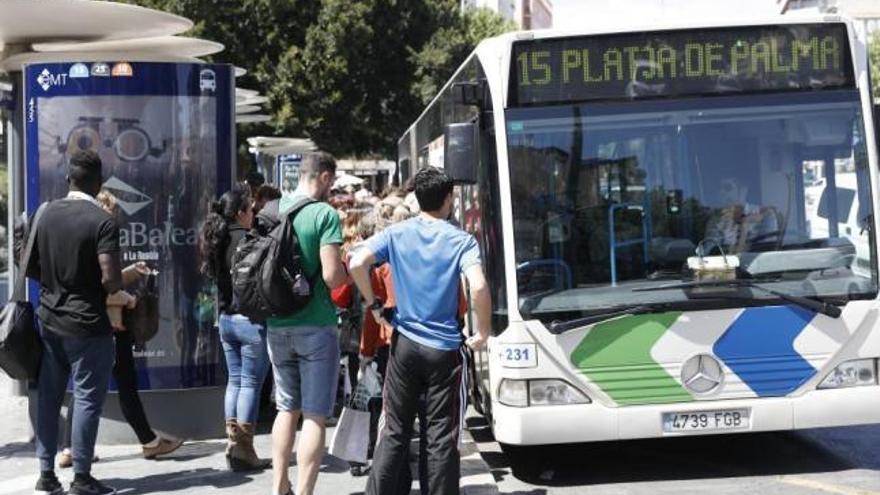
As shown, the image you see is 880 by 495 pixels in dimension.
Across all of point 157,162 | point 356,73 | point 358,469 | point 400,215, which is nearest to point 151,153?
point 157,162

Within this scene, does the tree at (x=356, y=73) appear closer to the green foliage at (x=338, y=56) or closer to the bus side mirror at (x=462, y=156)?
the green foliage at (x=338, y=56)

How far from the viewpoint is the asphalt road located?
24.0ft

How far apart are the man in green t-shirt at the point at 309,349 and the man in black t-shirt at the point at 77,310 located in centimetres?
102

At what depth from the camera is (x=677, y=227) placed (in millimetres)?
7234

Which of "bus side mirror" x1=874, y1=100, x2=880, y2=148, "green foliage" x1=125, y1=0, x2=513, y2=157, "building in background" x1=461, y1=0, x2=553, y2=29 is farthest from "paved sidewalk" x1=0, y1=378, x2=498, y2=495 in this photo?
"building in background" x1=461, y1=0, x2=553, y2=29

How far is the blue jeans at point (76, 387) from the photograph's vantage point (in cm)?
673

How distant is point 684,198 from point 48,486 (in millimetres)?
3937

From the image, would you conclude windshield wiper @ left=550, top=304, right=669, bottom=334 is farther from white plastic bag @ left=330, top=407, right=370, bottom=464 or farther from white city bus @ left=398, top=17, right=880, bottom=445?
white plastic bag @ left=330, top=407, right=370, bottom=464

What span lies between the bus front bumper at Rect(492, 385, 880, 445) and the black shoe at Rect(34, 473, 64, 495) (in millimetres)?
2501

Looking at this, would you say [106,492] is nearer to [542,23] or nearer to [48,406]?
[48,406]

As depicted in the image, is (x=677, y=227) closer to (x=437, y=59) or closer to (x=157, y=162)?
(x=157, y=162)

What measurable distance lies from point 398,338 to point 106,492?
2.04 meters

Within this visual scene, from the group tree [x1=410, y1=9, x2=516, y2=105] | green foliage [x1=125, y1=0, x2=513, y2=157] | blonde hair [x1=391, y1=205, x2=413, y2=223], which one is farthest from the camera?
tree [x1=410, y1=9, x2=516, y2=105]

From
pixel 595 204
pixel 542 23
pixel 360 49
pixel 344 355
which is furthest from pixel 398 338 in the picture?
pixel 542 23
